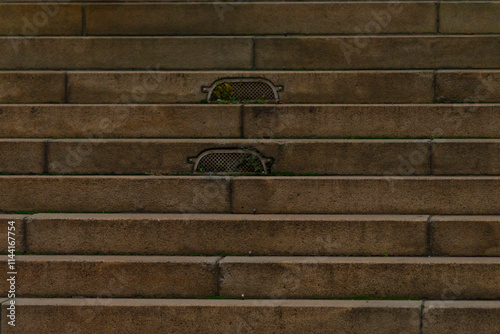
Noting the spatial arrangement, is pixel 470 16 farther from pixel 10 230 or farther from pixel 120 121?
pixel 10 230

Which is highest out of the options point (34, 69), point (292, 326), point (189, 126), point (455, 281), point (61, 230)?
point (34, 69)

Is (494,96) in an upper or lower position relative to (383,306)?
upper

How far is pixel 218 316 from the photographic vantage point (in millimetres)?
4758

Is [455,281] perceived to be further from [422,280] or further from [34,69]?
[34,69]

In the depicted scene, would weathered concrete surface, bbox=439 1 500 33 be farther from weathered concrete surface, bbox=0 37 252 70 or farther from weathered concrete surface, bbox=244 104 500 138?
weathered concrete surface, bbox=0 37 252 70

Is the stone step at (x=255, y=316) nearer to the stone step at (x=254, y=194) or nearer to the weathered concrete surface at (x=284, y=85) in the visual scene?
the stone step at (x=254, y=194)

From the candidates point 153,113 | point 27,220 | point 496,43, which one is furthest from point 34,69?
point 496,43

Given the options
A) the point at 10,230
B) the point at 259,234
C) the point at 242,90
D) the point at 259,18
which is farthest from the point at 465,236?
the point at 10,230

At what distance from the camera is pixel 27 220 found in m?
5.31

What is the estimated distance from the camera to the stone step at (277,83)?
20.9 feet

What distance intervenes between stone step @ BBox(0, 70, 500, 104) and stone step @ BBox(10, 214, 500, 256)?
1647 millimetres

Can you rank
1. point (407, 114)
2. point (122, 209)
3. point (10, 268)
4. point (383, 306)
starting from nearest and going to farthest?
1. point (383, 306)
2. point (10, 268)
3. point (122, 209)
4. point (407, 114)

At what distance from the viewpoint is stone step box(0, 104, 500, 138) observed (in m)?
5.96

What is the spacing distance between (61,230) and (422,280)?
3066 millimetres
